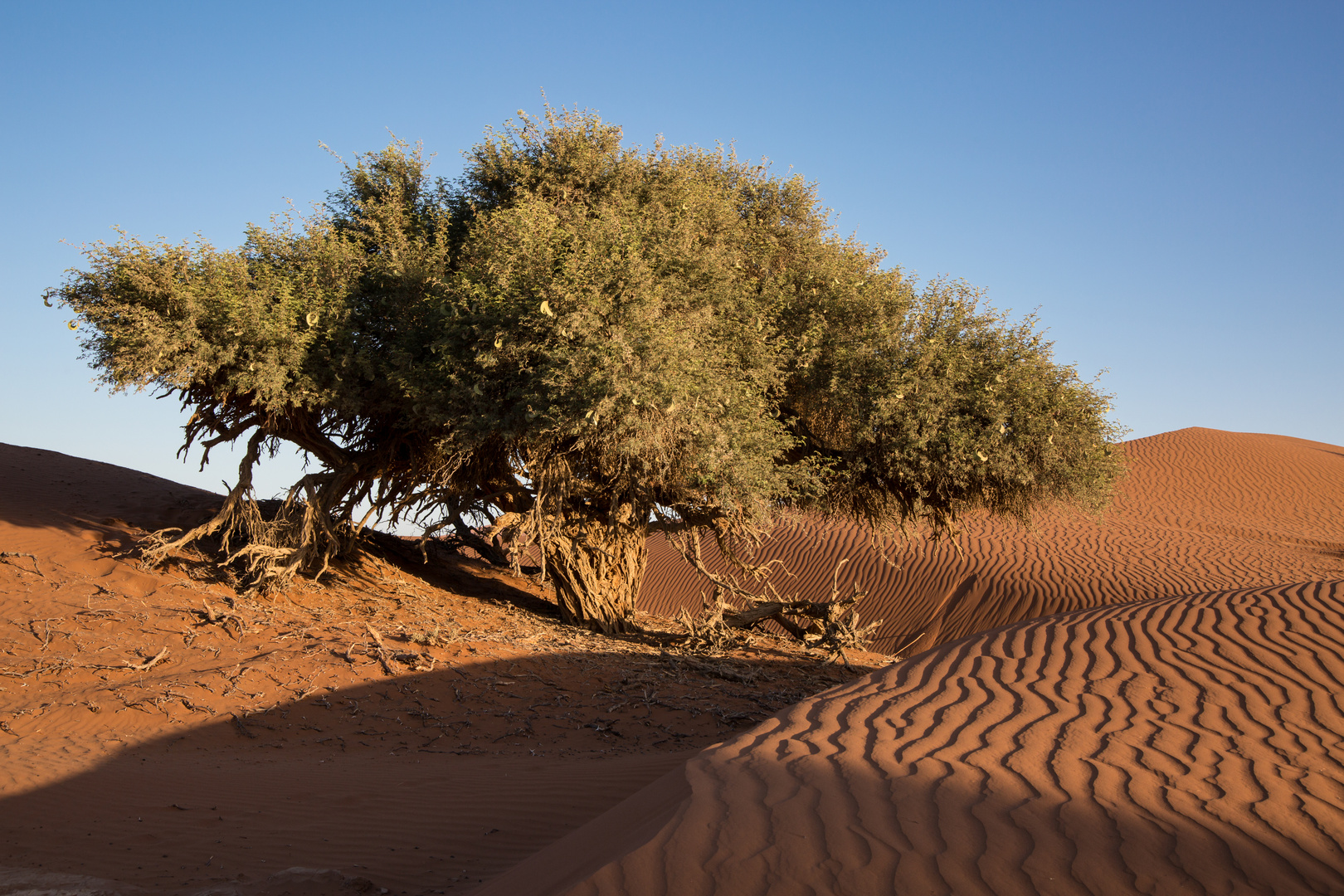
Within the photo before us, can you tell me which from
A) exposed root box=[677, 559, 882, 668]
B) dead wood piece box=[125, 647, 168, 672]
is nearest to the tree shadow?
dead wood piece box=[125, 647, 168, 672]

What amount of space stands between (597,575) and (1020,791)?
28.7 ft

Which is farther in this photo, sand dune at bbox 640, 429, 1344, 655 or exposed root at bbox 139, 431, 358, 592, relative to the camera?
sand dune at bbox 640, 429, 1344, 655

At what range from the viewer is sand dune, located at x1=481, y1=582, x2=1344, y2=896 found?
3055 mm

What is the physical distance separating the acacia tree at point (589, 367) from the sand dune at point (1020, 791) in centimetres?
433

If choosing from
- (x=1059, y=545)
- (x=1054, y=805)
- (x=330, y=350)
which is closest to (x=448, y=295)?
(x=330, y=350)

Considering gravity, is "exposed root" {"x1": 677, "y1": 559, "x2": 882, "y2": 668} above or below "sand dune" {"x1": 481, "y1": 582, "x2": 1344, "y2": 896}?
below

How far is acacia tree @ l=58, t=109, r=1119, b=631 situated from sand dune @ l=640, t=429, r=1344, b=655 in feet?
11.2

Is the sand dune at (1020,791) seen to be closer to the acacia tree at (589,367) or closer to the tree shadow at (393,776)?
the tree shadow at (393,776)

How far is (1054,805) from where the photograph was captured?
3.59 meters

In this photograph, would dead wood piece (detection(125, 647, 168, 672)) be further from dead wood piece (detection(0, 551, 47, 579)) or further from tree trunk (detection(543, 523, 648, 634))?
tree trunk (detection(543, 523, 648, 634))

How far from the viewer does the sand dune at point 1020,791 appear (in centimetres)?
305

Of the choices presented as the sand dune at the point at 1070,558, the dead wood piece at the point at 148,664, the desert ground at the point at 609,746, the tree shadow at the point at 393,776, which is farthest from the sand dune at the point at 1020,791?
the sand dune at the point at 1070,558

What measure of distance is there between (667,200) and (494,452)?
14.3 feet

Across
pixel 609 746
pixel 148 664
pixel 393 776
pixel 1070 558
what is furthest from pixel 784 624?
pixel 1070 558
